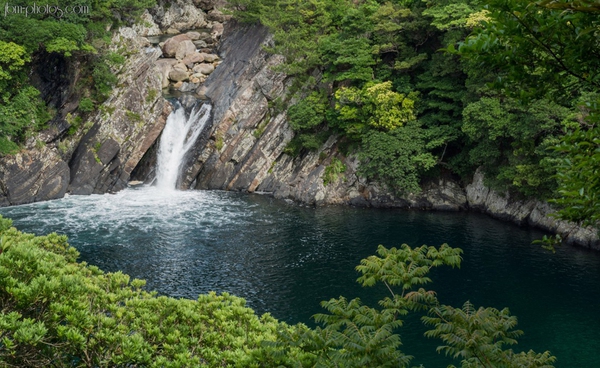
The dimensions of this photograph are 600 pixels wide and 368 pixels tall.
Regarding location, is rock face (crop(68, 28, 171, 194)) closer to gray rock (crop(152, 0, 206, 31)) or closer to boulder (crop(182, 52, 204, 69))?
boulder (crop(182, 52, 204, 69))

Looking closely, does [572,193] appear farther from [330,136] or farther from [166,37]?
[166,37]

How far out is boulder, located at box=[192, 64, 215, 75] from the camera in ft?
171

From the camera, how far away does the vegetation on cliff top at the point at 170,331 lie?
27.8 feet

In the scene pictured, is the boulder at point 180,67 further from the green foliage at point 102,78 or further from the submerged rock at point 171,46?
the green foliage at point 102,78

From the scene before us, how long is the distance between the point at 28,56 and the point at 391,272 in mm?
35933

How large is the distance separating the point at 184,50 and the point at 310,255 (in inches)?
1339

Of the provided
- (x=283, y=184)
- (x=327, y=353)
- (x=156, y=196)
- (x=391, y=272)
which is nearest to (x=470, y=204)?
(x=283, y=184)

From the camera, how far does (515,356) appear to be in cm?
1084

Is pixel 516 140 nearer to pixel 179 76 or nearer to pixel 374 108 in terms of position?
pixel 374 108

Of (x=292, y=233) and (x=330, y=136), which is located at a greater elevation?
(x=330, y=136)

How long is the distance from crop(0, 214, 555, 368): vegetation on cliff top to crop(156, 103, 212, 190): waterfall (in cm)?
3409

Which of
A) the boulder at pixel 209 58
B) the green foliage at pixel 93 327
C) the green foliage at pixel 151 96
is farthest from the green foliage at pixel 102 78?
the green foliage at pixel 93 327

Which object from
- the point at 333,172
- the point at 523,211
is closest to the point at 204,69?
the point at 333,172

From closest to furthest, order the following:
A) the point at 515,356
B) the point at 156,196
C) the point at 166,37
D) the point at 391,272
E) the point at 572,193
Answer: the point at 572,193
the point at 515,356
the point at 391,272
the point at 156,196
the point at 166,37
